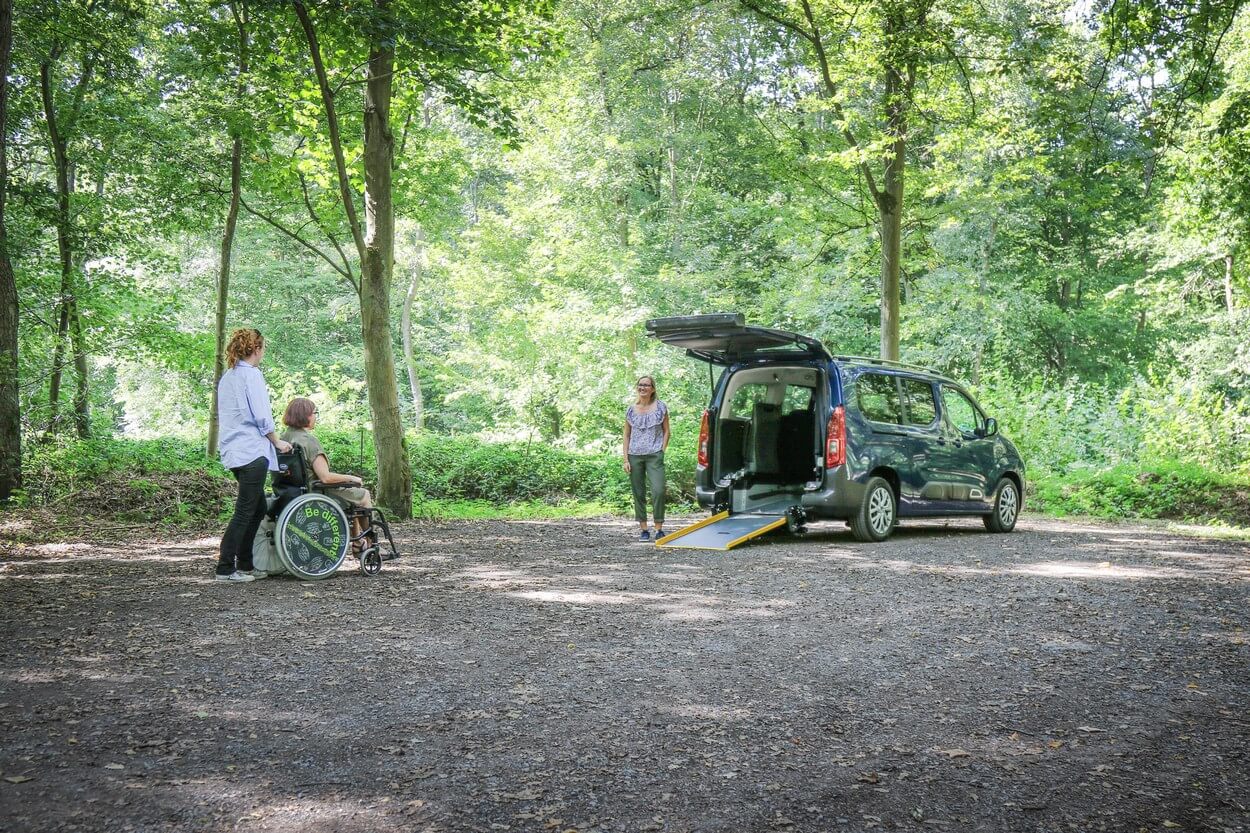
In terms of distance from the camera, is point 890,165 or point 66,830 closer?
point 66,830

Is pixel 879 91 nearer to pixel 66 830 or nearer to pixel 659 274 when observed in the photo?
pixel 659 274

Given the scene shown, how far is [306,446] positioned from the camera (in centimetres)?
741

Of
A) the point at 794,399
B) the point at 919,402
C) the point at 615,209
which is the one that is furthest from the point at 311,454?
the point at 615,209

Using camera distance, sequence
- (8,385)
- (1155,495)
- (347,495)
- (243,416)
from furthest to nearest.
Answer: (1155,495)
(8,385)
(347,495)
(243,416)

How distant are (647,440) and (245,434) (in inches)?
160

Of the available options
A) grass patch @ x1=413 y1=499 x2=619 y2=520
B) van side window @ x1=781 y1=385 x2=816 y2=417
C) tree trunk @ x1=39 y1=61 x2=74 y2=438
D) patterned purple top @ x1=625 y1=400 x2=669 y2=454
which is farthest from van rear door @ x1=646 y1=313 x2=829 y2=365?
tree trunk @ x1=39 y1=61 x2=74 y2=438

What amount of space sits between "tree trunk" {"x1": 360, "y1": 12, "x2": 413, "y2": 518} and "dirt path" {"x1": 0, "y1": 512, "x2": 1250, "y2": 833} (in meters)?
4.56

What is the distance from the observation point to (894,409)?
33.2 ft

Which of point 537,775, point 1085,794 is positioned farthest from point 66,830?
point 1085,794

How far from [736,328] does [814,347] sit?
977 mm

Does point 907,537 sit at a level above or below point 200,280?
below

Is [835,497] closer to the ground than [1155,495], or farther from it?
farther from it

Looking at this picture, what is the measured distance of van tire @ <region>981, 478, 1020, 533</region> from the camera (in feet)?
37.6

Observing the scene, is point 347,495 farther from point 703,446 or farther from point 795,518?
point 795,518
